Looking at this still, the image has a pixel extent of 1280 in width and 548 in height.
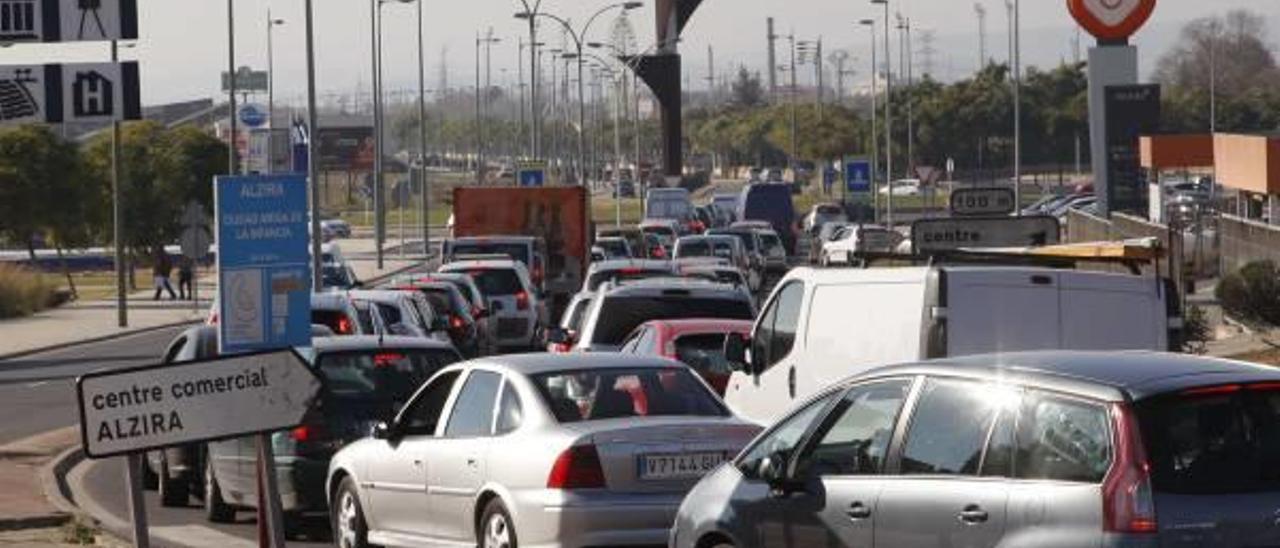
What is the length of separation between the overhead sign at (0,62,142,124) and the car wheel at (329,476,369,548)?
614 centimetres

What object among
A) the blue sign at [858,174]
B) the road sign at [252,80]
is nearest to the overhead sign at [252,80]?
the road sign at [252,80]

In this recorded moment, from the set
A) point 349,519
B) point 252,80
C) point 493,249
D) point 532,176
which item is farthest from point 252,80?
point 349,519

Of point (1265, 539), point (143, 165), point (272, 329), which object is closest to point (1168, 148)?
point (143, 165)

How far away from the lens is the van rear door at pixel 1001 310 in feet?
57.7

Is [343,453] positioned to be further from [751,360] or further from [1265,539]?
[1265,539]

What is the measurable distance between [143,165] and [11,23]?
67.6m

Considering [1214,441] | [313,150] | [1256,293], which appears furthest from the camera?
[313,150]

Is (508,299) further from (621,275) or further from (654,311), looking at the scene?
(654,311)

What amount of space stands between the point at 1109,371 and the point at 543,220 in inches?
1735

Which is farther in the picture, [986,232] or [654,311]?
[986,232]

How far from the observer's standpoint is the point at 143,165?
88.3 metres

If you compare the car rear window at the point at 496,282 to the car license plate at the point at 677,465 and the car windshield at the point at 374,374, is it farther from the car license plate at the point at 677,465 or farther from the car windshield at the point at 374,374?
the car license plate at the point at 677,465

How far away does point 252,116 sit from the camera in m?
113

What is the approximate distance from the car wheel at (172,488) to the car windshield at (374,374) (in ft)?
12.7
